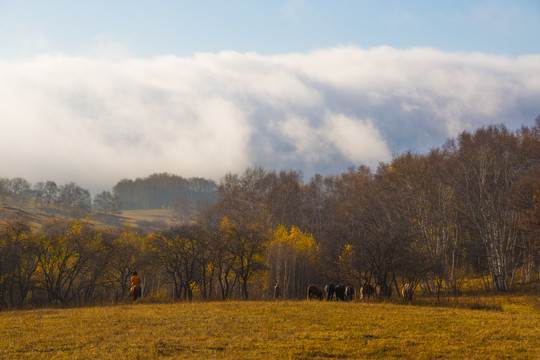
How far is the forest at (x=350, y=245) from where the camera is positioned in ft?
135

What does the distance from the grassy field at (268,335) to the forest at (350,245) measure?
51.2ft

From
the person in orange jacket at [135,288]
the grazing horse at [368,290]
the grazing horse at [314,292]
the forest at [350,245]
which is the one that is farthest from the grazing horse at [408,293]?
the person in orange jacket at [135,288]

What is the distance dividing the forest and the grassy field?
15612 millimetres

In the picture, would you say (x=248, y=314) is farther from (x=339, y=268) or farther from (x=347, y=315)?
(x=339, y=268)

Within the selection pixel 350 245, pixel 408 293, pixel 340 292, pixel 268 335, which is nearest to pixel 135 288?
pixel 340 292

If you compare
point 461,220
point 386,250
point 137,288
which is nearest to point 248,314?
point 137,288

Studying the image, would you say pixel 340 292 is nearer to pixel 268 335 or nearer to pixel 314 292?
pixel 314 292

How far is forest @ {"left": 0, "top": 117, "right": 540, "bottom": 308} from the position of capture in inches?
1625

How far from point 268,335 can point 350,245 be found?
3587 centimetres

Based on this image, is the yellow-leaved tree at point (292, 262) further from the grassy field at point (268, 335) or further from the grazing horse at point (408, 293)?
the grassy field at point (268, 335)

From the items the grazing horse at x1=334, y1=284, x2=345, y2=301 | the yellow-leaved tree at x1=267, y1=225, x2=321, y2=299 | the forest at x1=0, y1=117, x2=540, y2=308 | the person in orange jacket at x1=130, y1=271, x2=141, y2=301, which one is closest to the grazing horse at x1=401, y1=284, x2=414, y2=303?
the forest at x1=0, y1=117, x2=540, y2=308

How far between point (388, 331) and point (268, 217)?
60.8m

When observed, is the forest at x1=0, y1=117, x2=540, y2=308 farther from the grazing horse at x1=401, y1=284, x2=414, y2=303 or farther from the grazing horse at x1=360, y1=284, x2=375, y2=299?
the grazing horse at x1=401, y1=284, x2=414, y2=303

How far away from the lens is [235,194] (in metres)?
90.4
